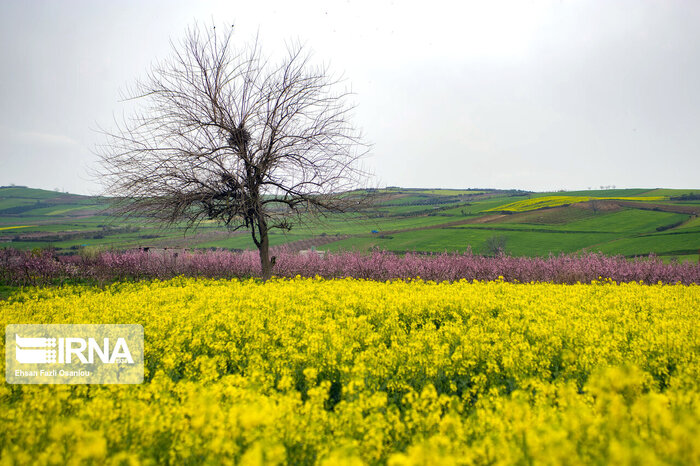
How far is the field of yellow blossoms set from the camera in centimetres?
296

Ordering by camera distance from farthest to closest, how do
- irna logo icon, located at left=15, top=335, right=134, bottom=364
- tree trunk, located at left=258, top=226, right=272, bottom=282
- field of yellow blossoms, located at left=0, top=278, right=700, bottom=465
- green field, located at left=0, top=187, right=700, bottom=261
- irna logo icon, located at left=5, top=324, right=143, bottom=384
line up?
green field, located at left=0, top=187, right=700, bottom=261 → tree trunk, located at left=258, top=226, right=272, bottom=282 → irna logo icon, located at left=15, top=335, right=134, bottom=364 → irna logo icon, located at left=5, top=324, right=143, bottom=384 → field of yellow blossoms, located at left=0, top=278, right=700, bottom=465

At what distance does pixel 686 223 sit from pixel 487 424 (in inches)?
2096

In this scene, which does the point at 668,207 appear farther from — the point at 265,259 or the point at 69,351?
the point at 69,351

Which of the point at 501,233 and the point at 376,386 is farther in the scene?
the point at 501,233

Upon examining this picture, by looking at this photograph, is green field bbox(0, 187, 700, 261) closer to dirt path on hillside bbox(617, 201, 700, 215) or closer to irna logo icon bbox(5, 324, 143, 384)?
dirt path on hillside bbox(617, 201, 700, 215)

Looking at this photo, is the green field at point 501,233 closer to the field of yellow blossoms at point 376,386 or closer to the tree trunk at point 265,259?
the tree trunk at point 265,259

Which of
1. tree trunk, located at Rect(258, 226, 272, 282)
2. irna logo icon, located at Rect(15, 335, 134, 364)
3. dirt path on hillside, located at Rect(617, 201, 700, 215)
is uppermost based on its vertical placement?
dirt path on hillside, located at Rect(617, 201, 700, 215)

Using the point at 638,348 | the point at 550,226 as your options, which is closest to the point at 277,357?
the point at 638,348

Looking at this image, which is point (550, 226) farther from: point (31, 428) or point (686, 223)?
point (31, 428)

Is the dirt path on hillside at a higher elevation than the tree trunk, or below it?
higher

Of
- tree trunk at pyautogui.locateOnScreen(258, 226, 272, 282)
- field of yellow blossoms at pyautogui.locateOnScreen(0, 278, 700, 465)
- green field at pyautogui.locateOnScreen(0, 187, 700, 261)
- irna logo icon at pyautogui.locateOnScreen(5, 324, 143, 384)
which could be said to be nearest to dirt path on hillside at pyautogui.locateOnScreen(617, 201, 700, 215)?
green field at pyautogui.locateOnScreen(0, 187, 700, 261)

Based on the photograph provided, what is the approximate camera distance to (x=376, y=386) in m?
4.74

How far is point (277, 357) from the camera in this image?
18.5 feet

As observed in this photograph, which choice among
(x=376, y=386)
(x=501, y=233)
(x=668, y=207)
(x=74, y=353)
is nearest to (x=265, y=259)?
(x=74, y=353)
